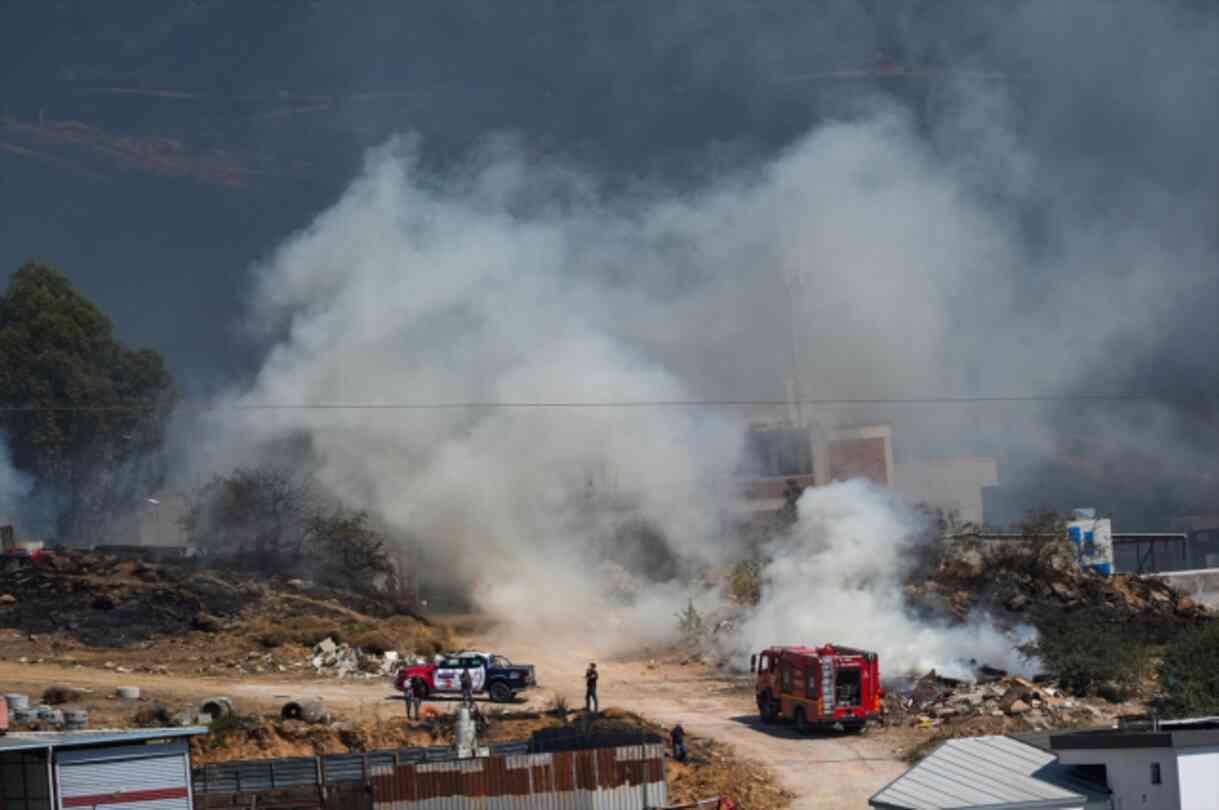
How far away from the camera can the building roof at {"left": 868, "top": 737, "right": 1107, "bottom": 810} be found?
29.8 m

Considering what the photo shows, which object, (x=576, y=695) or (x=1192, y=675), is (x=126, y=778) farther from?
(x=1192, y=675)

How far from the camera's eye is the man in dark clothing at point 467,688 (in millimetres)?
47884

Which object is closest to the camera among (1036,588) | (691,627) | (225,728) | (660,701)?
(225,728)

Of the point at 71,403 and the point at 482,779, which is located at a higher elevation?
the point at 71,403

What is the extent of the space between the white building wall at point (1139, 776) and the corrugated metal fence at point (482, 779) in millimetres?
10501

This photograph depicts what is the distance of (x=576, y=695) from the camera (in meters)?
52.3

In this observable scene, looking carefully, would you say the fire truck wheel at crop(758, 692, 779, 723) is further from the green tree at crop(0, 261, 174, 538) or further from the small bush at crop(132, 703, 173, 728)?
the green tree at crop(0, 261, 174, 538)

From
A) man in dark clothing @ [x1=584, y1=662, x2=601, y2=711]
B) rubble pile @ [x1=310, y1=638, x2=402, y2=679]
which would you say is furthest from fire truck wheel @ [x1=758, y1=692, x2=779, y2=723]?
rubble pile @ [x1=310, y1=638, x2=402, y2=679]

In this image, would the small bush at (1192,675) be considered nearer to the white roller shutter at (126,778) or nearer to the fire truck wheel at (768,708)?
the fire truck wheel at (768,708)

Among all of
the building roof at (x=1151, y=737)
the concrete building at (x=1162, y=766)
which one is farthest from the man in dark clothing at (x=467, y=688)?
the concrete building at (x=1162, y=766)

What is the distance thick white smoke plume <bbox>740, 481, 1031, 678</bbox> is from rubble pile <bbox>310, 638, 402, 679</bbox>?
36.6ft

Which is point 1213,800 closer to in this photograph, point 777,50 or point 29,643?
point 29,643

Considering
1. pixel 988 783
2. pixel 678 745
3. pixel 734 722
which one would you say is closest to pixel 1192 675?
pixel 734 722

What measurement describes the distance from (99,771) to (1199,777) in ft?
61.5
